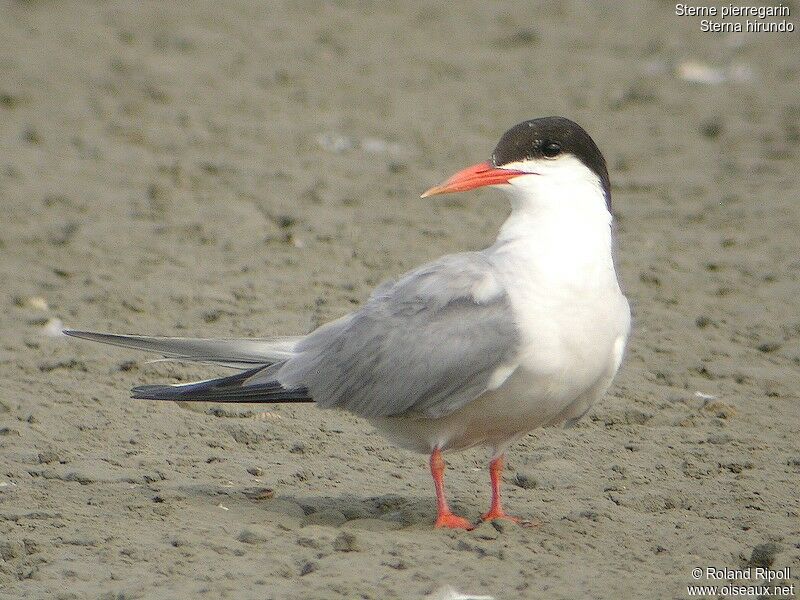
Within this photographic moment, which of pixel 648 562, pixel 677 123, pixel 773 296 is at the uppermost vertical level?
pixel 677 123

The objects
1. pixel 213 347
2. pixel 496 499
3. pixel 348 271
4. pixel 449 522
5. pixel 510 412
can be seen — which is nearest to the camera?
pixel 510 412

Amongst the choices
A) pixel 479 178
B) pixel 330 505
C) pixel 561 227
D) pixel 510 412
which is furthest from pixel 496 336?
pixel 330 505

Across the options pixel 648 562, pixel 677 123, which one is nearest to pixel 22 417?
pixel 648 562

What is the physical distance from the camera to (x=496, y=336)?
4148mm

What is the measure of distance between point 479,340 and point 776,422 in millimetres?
1868

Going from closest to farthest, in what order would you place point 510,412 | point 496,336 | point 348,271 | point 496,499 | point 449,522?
point 496,336 < point 510,412 < point 449,522 < point 496,499 < point 348,271

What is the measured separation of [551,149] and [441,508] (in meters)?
1.21

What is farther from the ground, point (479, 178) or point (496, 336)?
point (479, 178)

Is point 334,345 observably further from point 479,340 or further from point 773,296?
point 773,296

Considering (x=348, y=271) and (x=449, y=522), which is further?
(x=348, y=271)

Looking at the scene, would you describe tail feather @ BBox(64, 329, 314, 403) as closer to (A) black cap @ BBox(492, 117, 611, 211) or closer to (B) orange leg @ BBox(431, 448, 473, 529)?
(B) orange leg @ BBox(431, 448, 473, 529)

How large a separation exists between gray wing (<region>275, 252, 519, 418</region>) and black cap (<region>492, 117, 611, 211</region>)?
37 centimetres

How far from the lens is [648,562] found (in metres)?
4.23

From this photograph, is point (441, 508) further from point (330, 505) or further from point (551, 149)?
point (551, 149)
